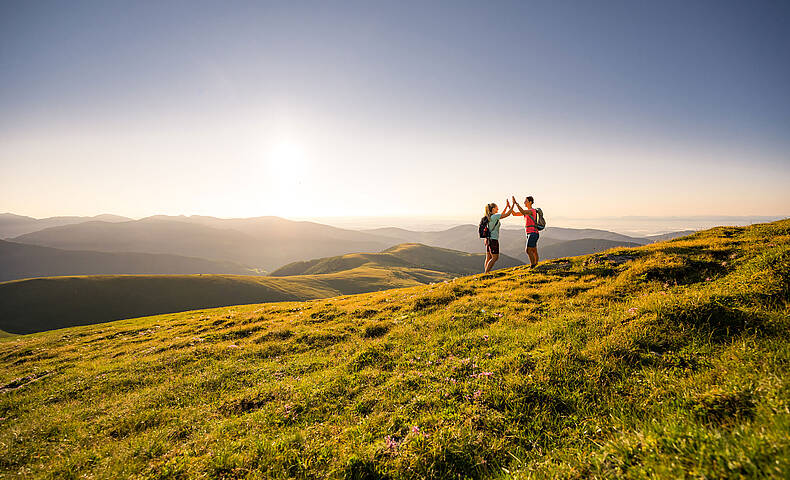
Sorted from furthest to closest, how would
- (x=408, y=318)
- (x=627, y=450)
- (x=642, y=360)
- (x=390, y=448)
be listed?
(x=408, y=318), (x=642, y=360), (x=390, y=448), (x=627, y=450)

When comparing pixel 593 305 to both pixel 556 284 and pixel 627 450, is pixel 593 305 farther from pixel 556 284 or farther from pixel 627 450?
pixel 627 450

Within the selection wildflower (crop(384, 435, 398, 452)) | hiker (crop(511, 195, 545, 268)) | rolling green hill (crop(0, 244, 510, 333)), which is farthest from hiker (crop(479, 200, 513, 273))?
rolling green hill (crop(0, 244, 510, 333))

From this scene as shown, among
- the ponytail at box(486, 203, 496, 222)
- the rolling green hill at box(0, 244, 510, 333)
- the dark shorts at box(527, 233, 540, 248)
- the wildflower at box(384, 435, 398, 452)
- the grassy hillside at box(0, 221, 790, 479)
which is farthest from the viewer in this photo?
the rolling green hill at box(0, 244, 510, 333)

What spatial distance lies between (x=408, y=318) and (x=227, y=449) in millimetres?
9700

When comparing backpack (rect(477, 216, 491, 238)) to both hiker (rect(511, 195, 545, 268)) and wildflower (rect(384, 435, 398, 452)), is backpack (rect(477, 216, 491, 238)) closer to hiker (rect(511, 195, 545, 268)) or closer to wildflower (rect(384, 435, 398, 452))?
hiker (rect(511, 195, 545, 268))

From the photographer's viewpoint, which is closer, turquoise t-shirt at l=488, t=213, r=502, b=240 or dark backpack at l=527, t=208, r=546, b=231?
dark backpack at l=527, t=208, r=546, b=231

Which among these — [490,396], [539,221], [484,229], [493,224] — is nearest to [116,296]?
[484,229]

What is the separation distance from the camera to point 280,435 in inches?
285

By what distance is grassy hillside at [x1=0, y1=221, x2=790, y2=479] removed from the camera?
13.9ft

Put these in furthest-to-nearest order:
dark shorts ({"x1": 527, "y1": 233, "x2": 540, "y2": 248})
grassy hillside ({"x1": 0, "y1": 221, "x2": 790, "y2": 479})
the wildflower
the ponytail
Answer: the ponytail, dark shorts ({"x1": 527, "y1": 233, "x2": 540, "y2": 248}), the wildflower, grassy hillside ({"x1": 0, "y1": 221, "x2": 790, "y2": 479})

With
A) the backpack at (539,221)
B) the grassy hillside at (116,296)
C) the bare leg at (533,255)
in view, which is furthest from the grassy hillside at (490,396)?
the grassy hillside at (116,296)

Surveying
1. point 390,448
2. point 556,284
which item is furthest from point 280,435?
point 556,284

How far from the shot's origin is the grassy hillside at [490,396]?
4.23m

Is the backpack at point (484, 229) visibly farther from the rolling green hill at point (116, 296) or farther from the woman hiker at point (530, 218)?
the rolling green hill at point (116, 296)
